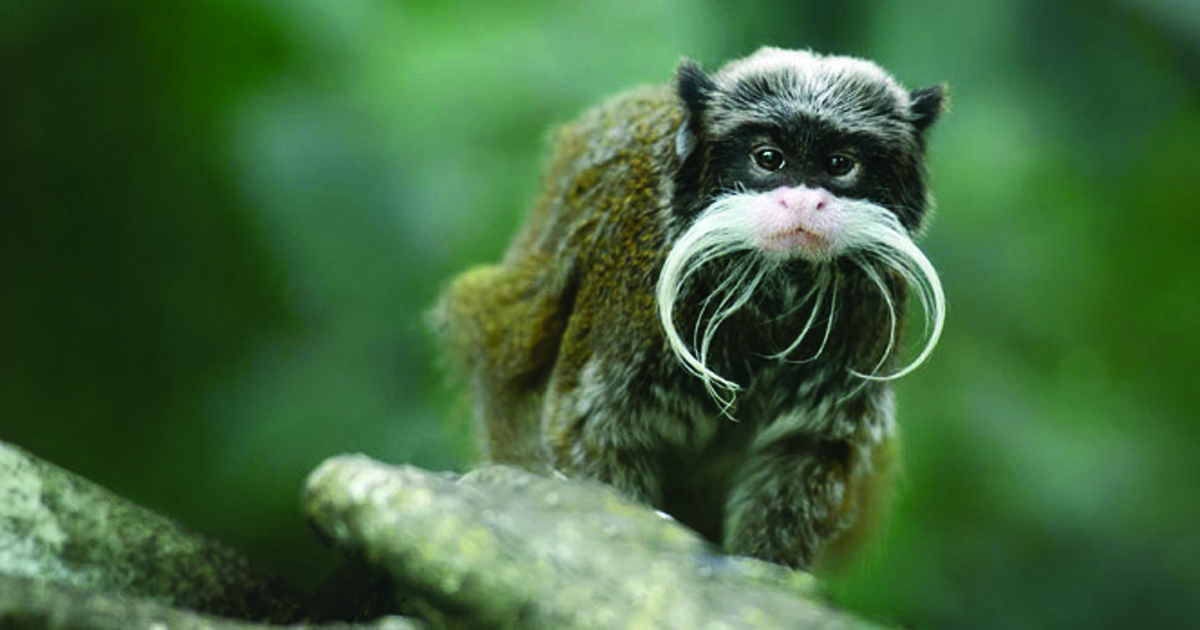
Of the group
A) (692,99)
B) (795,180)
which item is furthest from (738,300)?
(692,99)

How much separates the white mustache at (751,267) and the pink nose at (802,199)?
1.2 inches

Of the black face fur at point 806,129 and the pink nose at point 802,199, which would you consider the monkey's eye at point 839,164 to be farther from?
the pink nose at point 802,199

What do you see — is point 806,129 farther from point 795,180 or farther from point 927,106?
point 927,106

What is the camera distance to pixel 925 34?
14.4ft

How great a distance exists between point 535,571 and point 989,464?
10.8 feet

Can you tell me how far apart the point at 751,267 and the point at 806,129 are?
35 cm

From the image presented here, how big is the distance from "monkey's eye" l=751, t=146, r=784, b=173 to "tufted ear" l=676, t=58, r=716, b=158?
7.8 inches

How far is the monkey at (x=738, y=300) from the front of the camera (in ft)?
10.1

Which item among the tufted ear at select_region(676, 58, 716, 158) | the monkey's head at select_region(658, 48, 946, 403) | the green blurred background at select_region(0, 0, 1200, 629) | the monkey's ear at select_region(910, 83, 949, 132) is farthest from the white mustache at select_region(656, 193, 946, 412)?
the green blurred background at select_region(0, 0, 1200, 629)

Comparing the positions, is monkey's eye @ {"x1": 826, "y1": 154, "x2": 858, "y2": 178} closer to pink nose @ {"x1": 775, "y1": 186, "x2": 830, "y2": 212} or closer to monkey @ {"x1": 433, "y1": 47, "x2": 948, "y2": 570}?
monkey @ {"x1": 433, "y1": 47, "x2": 948, "y2": 570}

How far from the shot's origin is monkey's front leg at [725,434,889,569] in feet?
11.6

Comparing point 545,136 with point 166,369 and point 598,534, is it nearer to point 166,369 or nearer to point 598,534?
point 166,369

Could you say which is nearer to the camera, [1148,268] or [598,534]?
[598,534]

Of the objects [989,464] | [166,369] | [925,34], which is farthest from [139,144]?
[989,464]
